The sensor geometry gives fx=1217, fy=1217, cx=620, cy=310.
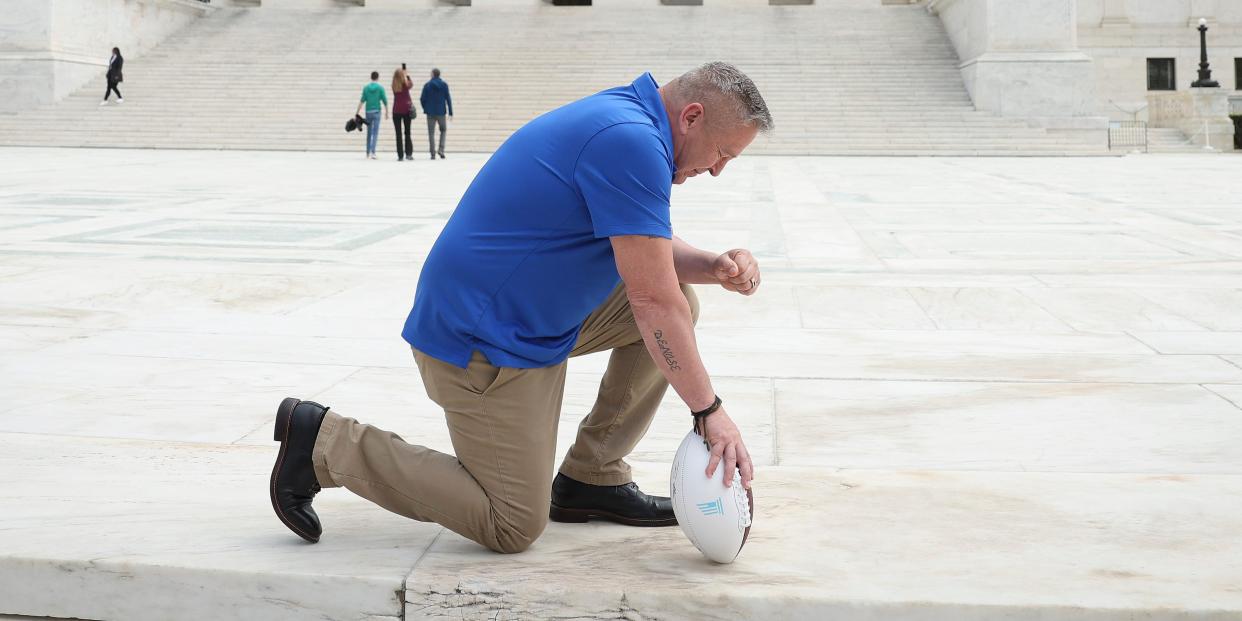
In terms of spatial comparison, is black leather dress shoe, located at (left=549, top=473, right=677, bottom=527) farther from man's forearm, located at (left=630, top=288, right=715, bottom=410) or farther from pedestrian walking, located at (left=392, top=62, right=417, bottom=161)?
pedestrian walking, located at (left=392, top=62, right=417, bottom=161)

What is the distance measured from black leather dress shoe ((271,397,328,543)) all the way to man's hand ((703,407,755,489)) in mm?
973

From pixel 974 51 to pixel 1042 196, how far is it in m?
15.5

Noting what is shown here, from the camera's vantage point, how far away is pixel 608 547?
307cm

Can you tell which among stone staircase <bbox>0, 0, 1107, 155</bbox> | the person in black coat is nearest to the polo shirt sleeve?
stone staircase <bbox>0, 0, 1107, 155</bbox>

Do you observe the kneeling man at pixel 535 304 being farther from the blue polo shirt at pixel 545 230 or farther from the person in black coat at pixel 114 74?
the person in black coat at pixel 114 74

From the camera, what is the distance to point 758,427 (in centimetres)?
431

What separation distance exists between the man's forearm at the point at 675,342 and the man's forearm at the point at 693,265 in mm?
439

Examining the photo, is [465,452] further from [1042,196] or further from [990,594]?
[1042,196]

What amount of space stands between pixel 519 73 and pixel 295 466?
88.7 ft

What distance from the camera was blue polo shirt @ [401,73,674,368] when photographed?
8.73ft

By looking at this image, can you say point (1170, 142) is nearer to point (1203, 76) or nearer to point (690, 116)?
point (1203, 76)

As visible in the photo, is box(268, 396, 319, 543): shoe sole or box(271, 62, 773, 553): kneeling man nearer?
box(271, 62, 773, 553): kneeling man

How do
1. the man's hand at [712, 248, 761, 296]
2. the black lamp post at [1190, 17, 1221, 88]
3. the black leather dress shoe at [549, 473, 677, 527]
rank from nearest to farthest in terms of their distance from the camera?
the man's hand at [712, 248, 761, 296] < the black leather dress shoe at [549, 473, 677, 527] < the black lamp post at [1190, 17, 1221, 88]

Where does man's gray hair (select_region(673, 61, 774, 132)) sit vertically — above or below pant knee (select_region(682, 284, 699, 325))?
above
